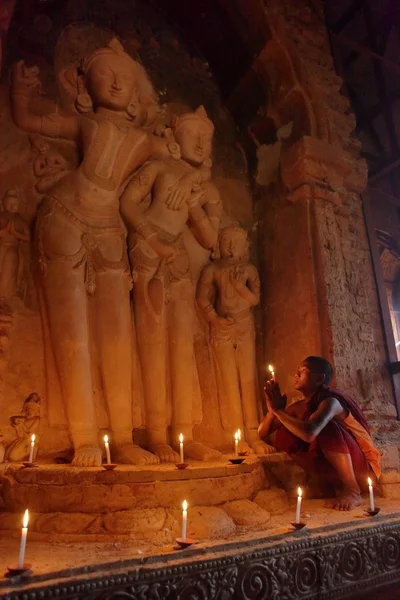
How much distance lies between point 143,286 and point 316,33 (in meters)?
3.57

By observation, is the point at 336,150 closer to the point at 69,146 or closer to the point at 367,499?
the point at 69,146

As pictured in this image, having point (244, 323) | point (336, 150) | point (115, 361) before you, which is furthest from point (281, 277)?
point (115, 361)

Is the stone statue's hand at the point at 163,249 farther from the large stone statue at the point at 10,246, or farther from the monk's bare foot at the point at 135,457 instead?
the monk's bare foot at the point at 135,457

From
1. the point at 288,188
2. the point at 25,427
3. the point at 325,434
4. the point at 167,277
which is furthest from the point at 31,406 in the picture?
the point at 288,188

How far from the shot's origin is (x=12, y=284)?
12.2ft

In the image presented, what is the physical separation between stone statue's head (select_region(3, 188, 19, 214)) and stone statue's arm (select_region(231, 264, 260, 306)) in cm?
197

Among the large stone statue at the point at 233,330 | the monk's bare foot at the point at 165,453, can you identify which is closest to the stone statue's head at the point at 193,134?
the large stone statue at the point at 233,330

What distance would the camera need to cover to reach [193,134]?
4.39 metres

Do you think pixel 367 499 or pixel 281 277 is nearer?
pixel 367 499

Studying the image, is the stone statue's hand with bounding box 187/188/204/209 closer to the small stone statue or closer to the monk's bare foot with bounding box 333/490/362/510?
the small stone statue

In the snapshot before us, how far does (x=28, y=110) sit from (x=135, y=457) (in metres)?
2.89

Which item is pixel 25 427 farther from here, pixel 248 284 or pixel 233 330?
pixel 248 284

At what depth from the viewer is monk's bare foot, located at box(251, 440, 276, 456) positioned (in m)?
4.02

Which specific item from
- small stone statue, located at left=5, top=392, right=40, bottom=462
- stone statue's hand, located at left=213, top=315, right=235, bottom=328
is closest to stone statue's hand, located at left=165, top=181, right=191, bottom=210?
stone statue's hand, located at left=213, top=315, right=235, bottom=328
